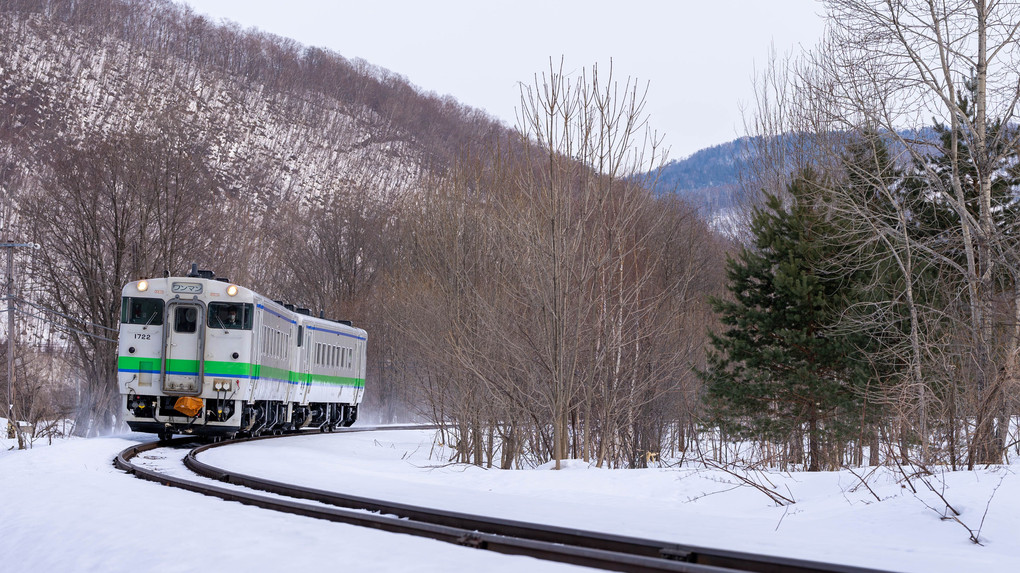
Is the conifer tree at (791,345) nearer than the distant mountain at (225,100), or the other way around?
the conifer tree at (791,345)

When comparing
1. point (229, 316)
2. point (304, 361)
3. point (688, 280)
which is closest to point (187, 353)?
point (229, 316)

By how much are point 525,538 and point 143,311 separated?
1440cm

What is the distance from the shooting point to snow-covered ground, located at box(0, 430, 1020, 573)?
6.63 meters

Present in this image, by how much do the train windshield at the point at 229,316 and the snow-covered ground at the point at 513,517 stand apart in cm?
583

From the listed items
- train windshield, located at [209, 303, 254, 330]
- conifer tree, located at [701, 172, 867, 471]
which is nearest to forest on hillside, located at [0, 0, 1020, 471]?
conifer tree, located at [701, 172, 867, 471]

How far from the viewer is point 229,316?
19609 millimetres

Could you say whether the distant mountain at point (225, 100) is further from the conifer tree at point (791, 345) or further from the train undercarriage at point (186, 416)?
the train undercarriage at point (186, 416)

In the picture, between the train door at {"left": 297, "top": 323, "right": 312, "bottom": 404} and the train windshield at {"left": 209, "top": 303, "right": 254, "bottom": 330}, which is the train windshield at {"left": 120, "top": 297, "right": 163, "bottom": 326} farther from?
the train door at {"left": 297, "top": 323, "right": 312, "bottom": 404}

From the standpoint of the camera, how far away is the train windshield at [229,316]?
1958 centimetres

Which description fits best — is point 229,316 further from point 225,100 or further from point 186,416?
point 225,100

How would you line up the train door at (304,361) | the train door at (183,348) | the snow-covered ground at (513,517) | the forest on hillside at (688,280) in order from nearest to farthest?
the snow-covered ground at (513,517) < the forest on hillside at (688,280) < the train door at (183,348) < the train door at (304,361)

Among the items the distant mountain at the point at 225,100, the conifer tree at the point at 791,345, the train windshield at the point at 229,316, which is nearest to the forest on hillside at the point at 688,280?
the conifer tree at the point at 791,345

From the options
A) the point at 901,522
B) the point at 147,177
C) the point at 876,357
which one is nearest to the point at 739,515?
the point at 901,522

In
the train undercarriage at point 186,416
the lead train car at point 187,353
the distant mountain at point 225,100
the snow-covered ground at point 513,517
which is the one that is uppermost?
the distant mountain at point 225,100
